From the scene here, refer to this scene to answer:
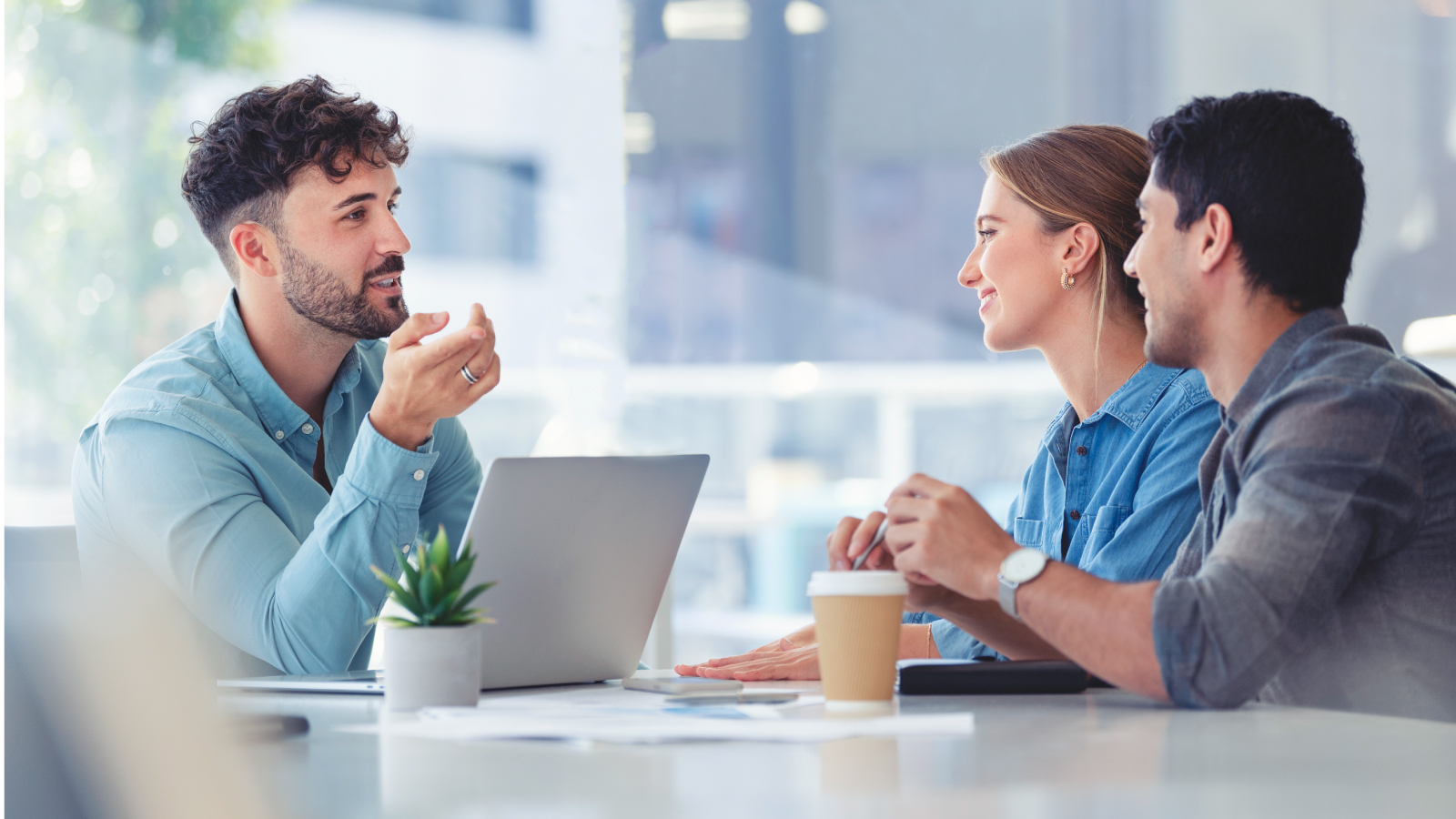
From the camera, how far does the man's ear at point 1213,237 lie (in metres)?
1.15

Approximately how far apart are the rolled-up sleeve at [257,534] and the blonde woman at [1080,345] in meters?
0.49

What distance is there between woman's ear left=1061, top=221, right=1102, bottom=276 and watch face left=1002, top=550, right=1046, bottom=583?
0.79 meters

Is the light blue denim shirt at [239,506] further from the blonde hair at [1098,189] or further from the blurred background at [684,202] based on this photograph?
the blurred background at [684,202]

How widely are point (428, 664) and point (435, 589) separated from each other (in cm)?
6

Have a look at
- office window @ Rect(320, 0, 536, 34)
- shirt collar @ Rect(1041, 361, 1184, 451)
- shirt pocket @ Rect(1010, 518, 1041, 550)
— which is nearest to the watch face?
shirt collar @ Rect(1041, 361, 1184, 451)

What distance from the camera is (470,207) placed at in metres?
4.68

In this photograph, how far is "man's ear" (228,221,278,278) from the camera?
190cm

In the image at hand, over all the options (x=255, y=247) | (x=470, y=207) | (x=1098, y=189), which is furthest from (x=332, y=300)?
(x=470, y=207)

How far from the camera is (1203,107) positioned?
46.1 inches

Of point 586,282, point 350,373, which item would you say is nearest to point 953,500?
point 350,373

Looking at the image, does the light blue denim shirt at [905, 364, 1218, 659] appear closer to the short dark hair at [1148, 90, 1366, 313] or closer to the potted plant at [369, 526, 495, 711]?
the short dark hair at [1148, 90, 1366, 313]

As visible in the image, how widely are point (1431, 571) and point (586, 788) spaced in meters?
0.71

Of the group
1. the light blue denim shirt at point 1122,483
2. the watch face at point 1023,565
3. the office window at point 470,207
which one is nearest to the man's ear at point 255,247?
the light blue denim shirt at point 1122,483

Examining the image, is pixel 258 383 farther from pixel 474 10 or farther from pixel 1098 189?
pixel 474 10
